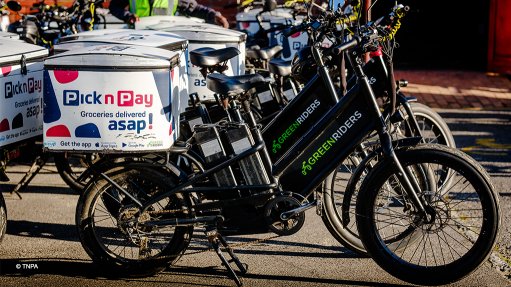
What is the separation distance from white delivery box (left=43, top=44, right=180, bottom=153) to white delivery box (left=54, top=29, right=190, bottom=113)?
2.36 feet

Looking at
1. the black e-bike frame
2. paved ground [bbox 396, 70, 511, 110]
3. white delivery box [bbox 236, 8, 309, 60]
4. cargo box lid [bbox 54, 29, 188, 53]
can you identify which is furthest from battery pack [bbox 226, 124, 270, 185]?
paved ground [bbox 396, 70, 511, 110]

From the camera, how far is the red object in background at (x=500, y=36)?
12.5 m

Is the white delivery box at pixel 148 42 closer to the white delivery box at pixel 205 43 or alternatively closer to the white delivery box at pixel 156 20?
the white delivery box at pixel 205 43

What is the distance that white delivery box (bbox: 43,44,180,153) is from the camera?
4.92 m

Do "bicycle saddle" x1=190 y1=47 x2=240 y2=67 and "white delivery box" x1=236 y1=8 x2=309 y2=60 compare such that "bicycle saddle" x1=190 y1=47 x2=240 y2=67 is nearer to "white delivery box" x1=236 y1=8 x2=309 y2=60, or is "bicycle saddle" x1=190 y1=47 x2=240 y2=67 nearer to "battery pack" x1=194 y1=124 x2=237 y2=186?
"battery pack" x1=194 y1=124 x2=237 y2=186

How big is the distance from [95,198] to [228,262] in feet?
3.02

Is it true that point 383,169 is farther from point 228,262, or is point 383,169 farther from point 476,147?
point 476,147

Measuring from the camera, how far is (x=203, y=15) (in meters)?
9.38

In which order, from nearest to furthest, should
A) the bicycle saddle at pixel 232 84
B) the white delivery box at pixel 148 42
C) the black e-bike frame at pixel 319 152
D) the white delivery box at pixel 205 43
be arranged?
the black e-bike frame at pixel 319 152
the bicycle saddle at pixel 232 84
the white delivery box at pixel 148 42
the white delivery box at pixel 205 43

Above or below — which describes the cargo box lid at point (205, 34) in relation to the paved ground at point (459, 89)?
above

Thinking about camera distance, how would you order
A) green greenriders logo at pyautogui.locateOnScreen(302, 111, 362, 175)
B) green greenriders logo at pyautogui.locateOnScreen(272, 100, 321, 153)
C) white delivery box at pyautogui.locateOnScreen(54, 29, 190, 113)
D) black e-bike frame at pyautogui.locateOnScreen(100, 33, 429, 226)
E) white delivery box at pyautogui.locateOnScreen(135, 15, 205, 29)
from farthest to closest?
white delivery box at pyautogui.locateOnScreen(135, 15, 205, 29) → white delivery box at pyautogui.locateOnScreen(54, 29, 190, 113) → green greenriders logo at pyautogui.locateOnScreen(272, 100, 321, 153) → green greenriders logo at pyautogui.locateOnScreen(302, 111, 362, 175) → black e-bike frame at pyautogui.locateOnScreen(100, 33, 429, 226)

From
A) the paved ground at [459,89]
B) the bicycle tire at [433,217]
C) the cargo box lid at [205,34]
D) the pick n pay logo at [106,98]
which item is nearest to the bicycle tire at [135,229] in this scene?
the pick n pay logo at [106,98]

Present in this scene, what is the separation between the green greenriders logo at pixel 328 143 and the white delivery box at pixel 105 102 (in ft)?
2.87

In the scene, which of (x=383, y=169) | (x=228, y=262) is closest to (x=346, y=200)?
(x=383, y=169)
